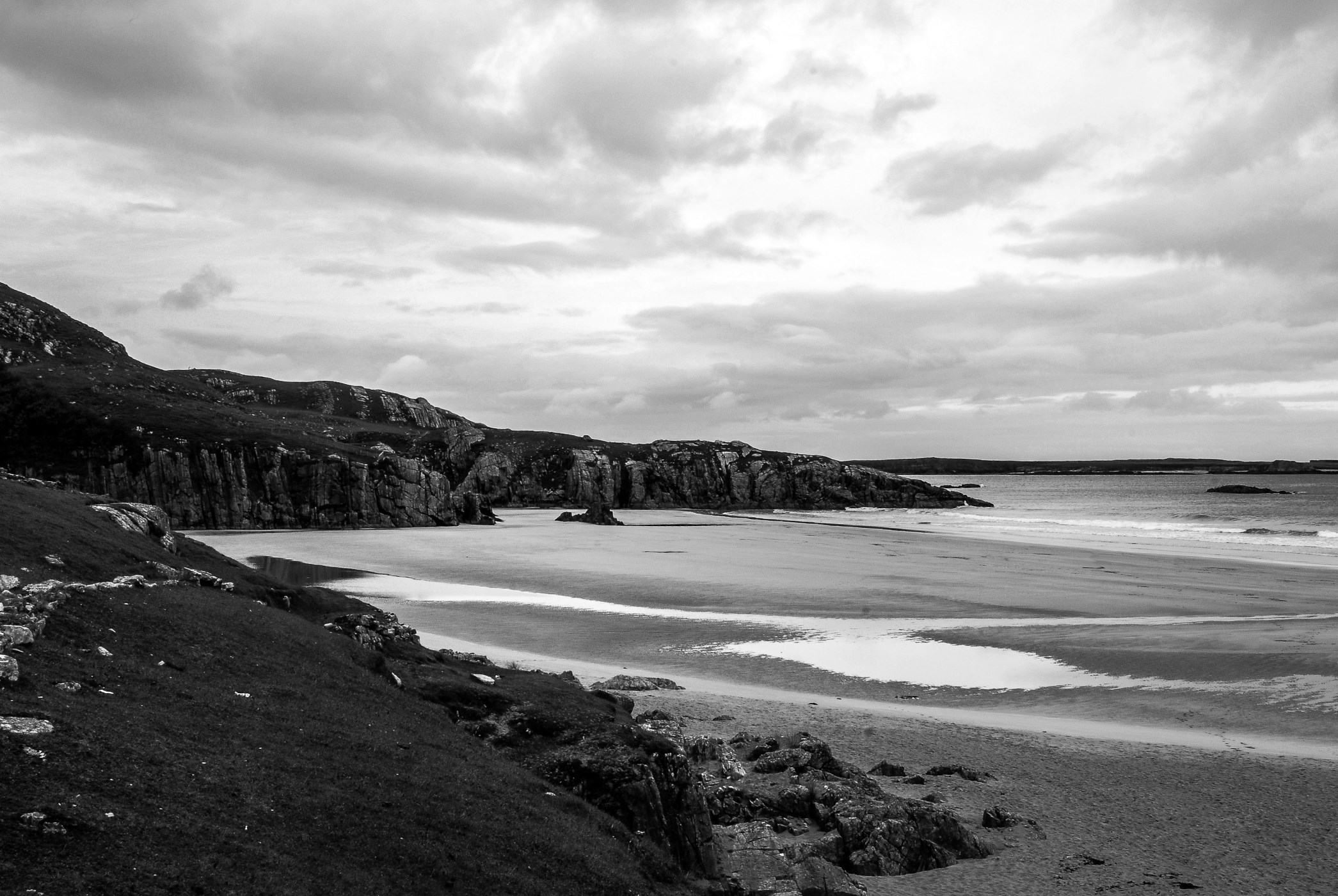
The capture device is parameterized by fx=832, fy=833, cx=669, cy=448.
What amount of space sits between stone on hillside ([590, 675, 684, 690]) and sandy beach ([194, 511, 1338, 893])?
0.94m

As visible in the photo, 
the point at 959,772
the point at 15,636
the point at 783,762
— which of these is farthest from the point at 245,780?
the point at 959,772

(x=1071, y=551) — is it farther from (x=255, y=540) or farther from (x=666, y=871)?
(x=255, y=540)

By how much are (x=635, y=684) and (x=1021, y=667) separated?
17.3m

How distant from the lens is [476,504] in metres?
138

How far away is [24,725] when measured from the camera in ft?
39.0

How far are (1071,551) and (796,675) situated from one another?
61003 millimetres

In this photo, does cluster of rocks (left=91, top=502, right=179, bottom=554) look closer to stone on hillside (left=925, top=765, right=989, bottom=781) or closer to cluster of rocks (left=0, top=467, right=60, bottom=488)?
cluster of rocks (left=0, top=467, right=60, bottom=488)

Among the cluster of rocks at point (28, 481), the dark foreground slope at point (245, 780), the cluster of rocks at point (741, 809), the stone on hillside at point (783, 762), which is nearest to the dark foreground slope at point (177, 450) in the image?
the cluster of rocks at point (28, 481)

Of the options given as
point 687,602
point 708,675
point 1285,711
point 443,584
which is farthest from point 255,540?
point 1285,711

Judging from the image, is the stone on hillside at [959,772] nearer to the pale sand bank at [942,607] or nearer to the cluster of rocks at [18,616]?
the pale sand bank at [942,607]

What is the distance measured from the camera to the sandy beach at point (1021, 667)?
1902cm

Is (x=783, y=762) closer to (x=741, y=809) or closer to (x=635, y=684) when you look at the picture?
(x=741, y=809)

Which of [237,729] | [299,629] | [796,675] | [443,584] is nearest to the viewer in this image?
[237,729]

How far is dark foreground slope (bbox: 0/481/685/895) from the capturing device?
1072cm
